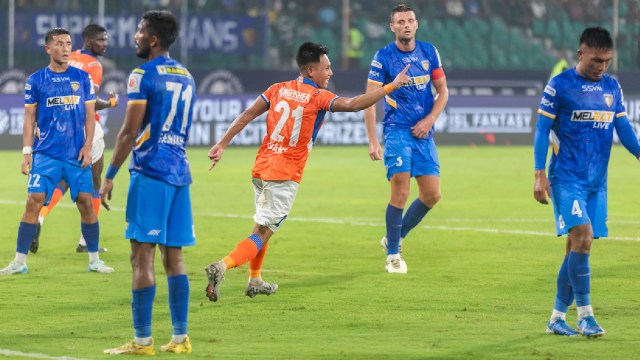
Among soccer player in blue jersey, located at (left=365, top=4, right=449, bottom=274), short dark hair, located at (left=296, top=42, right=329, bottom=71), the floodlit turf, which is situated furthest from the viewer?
soccer player in blue jersey, located at (left=365, top=4, right=449, bottom=274)

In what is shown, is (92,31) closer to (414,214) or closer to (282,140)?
(282,140)

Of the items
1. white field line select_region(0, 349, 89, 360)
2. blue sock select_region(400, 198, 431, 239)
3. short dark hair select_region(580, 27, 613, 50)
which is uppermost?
short dark hair select_region(580, 27, 613, 50)

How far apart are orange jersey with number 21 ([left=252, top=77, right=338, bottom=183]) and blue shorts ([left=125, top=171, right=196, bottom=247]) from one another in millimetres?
2486

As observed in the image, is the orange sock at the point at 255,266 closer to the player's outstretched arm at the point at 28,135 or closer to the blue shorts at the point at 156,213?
the player's outstretched arm at the point at 28,135

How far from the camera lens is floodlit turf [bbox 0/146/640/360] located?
8.40 metres

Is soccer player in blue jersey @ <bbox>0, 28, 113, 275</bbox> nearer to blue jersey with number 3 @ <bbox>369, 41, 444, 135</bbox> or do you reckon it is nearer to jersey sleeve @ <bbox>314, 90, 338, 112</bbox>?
jersey sleeve @ <bbox>314, 90, 338, 112</bbox>

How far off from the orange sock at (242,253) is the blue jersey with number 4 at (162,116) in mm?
2016

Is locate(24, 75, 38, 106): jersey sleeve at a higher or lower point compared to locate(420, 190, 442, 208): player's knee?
higher

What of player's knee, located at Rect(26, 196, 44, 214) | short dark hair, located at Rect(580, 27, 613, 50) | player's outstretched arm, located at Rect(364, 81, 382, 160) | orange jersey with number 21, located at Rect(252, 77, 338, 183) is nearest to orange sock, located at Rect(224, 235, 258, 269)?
orange jersey with number 21, located at Rect(252, 77, 338, 183)

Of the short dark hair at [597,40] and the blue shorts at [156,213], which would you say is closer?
the blue shorts at [156,213]

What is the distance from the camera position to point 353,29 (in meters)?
35.2

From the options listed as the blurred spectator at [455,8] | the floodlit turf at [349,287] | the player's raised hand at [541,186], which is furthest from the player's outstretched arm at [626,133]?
the blurred spectator at [455,8]

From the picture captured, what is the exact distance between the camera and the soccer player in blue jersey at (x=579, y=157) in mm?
8680

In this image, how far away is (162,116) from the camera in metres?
7.80
